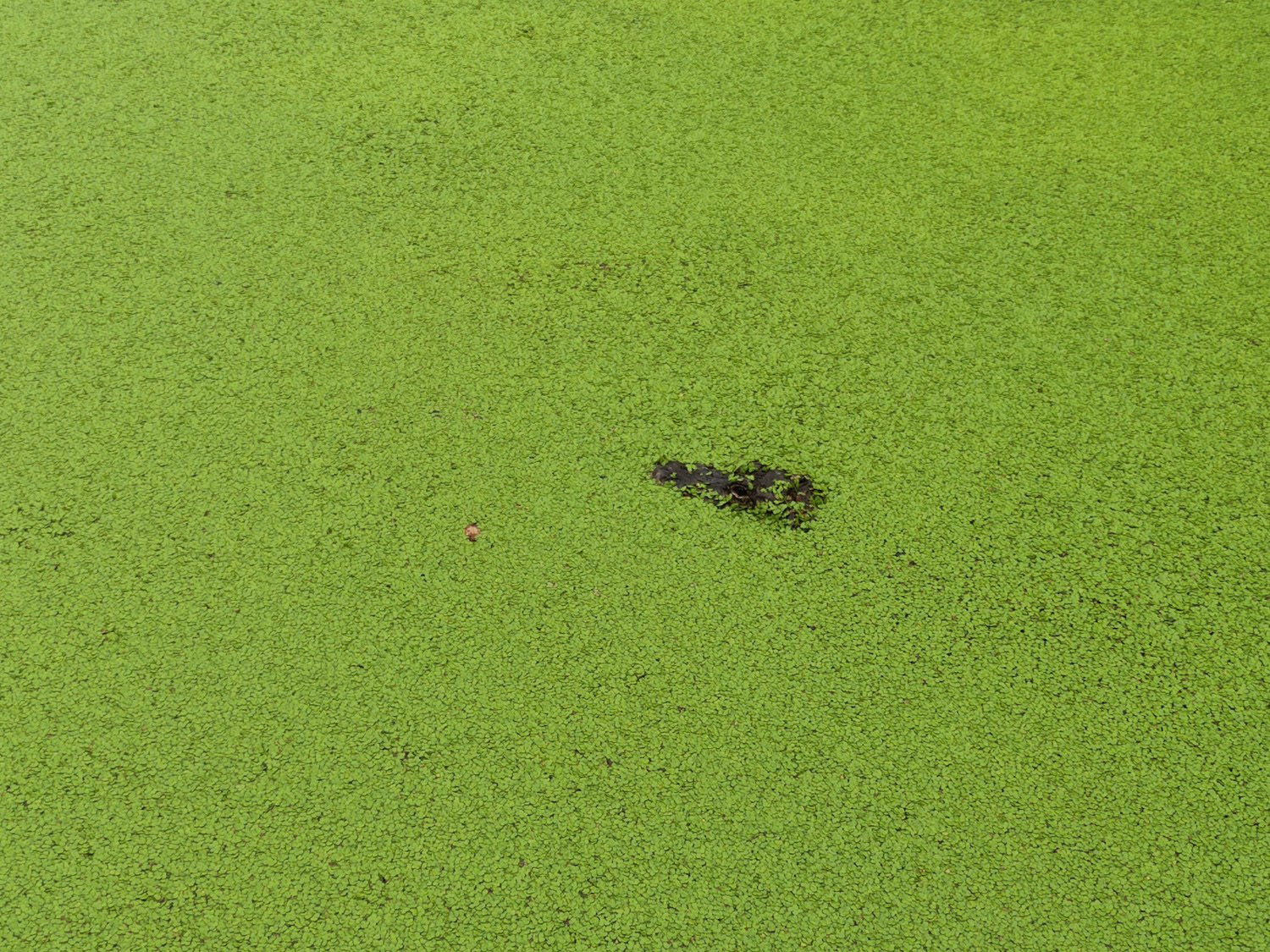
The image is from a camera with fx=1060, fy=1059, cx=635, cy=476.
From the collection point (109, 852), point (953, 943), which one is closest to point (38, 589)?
Result: point (109, 852)

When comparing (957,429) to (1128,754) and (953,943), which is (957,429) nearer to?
(1128,754)

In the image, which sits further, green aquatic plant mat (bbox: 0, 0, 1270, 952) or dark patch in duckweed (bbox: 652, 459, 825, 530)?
dark patch in duckweed (bbox: 652, 459, 825, 530)

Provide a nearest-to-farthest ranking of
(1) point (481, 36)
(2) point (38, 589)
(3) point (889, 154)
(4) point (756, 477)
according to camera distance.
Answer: (2) point (38, 589) → (4) point (756, 477) → (3) point (889, 154) → (1) point (481, 36)

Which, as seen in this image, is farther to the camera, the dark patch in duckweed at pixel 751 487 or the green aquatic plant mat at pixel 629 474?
the dark patch in duckweed at pixel 751 487

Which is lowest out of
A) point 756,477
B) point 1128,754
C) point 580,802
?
point 580,802

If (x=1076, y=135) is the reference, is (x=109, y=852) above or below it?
below

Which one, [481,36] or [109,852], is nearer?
[109,852]

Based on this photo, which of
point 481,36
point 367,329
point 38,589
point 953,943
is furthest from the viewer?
point 481,36
